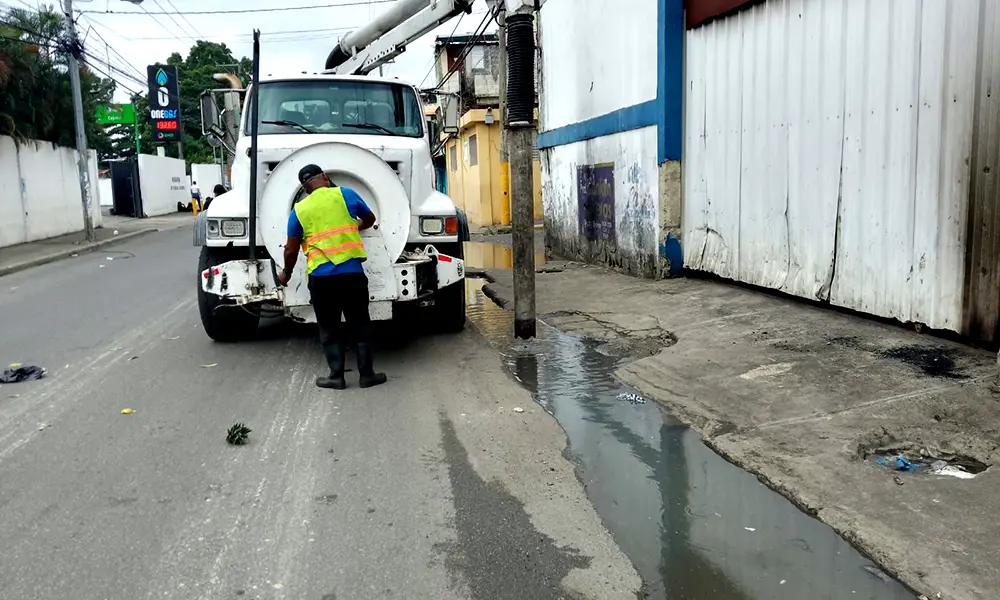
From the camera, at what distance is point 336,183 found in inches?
258

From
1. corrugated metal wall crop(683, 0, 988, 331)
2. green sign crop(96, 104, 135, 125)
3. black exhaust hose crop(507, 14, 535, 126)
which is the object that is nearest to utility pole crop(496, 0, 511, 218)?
black exhaust hose crop(507, 14, 535, 126)

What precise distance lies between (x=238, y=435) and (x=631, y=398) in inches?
106

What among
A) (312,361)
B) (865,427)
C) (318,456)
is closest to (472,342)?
(312,361)

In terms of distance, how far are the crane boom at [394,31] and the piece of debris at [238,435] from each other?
6.48 meters

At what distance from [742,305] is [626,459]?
4.04m

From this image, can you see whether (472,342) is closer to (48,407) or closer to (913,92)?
(48,407)

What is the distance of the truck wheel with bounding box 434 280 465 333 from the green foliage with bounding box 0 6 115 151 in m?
16.1

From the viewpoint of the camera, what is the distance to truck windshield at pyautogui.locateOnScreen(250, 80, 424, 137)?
7.63 m

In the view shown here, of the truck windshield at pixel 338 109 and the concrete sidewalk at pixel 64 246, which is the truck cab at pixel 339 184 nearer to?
the truck windshield at pixel 338 109

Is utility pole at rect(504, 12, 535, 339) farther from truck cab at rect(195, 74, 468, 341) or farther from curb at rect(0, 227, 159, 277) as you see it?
curb at rect(0, 227, 159, 277)

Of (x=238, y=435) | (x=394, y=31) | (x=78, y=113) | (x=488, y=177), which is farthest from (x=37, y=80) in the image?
(x=238, y=435)

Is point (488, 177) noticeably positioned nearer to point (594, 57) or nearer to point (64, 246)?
point (64, 246)

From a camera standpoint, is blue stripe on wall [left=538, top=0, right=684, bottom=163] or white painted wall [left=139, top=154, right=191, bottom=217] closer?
blue stripe on wall [left=538, top=0, right=684, bottom=163]

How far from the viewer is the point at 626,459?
15.0 feet
